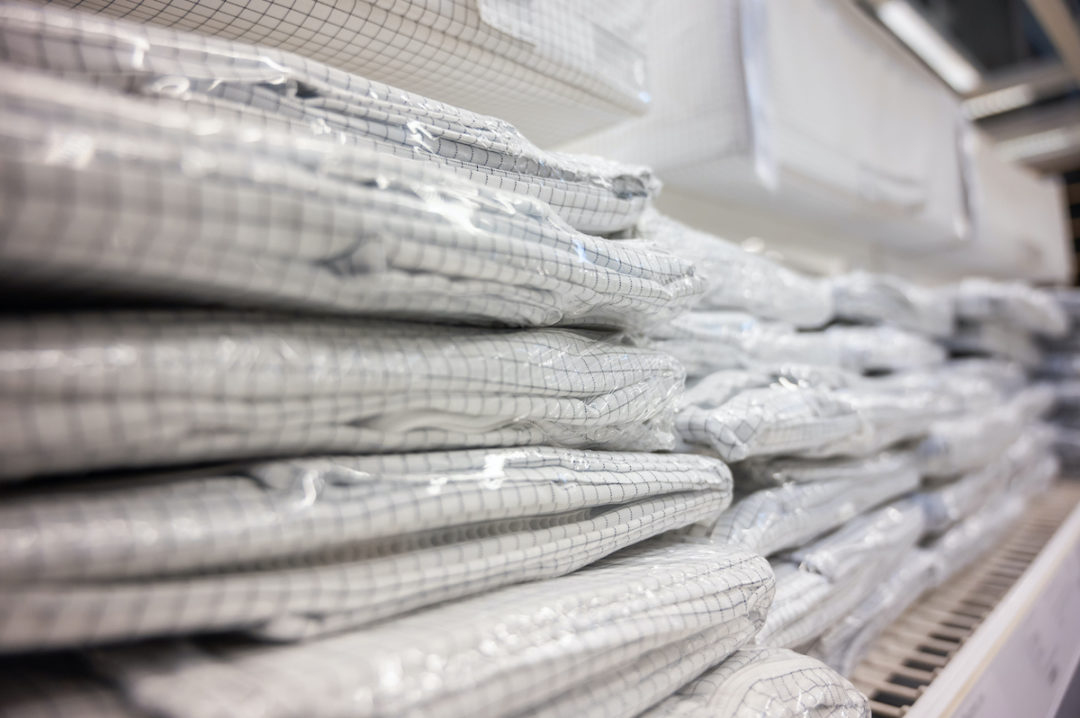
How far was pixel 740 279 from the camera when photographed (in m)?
0.74

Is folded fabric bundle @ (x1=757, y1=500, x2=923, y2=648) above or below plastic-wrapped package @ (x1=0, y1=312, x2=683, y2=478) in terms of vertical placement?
below

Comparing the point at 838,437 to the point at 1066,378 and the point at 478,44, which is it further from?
the point at 1066,378

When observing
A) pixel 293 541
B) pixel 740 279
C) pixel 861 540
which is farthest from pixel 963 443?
pixel 293 541

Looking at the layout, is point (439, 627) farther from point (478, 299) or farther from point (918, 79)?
point (918, 79)

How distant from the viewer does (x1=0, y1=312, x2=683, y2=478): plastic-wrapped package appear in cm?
23

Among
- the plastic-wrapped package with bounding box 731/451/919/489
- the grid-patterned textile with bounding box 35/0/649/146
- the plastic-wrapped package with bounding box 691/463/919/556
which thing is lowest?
the plastic-wrapped package with bounding box 691/463/919/556

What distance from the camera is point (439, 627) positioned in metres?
0.30

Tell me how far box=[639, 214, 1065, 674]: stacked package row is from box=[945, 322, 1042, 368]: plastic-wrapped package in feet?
0.32

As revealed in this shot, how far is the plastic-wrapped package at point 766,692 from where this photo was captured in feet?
1.28

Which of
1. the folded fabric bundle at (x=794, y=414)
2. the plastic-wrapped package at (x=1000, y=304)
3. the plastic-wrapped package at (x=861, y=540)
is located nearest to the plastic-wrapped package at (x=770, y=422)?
the folded fabric bundle at (x=794, y=414)

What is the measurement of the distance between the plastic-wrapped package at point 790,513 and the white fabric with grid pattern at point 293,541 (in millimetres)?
200

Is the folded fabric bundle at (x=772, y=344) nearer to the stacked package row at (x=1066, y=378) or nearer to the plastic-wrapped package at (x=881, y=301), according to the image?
the plastic-wrapped package at (x=881, y=301)

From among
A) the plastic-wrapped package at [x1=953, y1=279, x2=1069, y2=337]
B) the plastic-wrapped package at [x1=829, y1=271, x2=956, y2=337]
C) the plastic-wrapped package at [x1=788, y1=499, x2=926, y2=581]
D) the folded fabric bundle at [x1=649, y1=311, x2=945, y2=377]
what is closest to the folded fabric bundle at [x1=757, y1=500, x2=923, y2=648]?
the plastic-wrapped package at [x1=788, y1=499, x2=926, y2=581]

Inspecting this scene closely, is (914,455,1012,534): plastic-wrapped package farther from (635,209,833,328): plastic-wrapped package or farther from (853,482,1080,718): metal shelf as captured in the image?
(635,209,833,328): plastic-wrapped package
